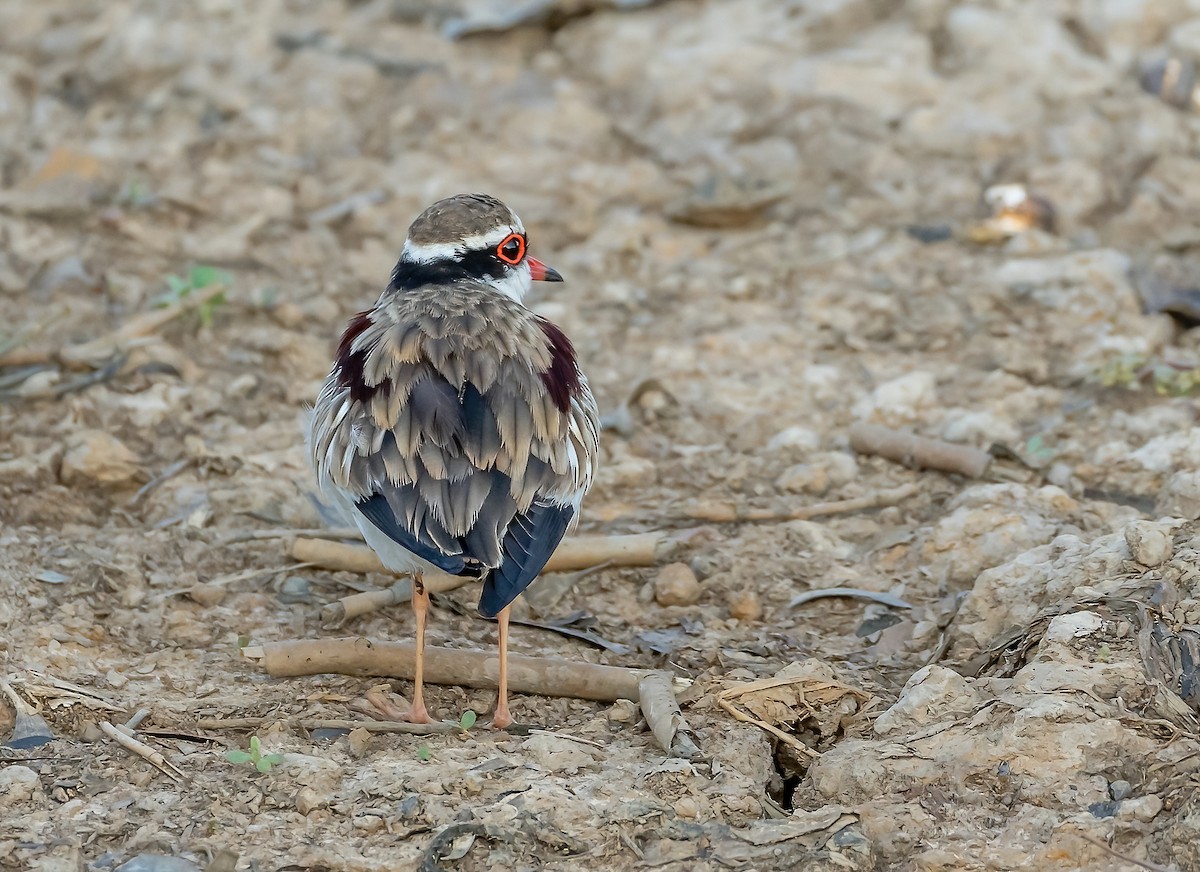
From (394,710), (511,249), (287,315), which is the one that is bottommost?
(394,710)

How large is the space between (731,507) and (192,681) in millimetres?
2182

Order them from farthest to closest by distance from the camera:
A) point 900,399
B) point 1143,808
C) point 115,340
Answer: point 115,340 → point 900,399 → point 1143,808

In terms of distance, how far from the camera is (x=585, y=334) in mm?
6848

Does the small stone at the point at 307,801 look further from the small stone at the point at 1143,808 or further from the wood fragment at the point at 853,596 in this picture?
the small stone at the point at 1143,808

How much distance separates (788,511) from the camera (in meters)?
5.55

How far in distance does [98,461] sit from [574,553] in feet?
6.49

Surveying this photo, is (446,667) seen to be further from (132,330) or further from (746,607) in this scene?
(132,330)

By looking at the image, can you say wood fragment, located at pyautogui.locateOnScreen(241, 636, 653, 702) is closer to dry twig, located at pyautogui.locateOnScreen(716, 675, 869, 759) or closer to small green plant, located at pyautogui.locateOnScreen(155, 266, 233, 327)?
dry twig, located at pyautogui.locateOnScreen(716, 675, 869, 759)

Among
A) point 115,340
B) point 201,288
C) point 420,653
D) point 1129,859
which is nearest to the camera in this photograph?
point 1129,859

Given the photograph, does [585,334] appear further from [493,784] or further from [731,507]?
[493,784]

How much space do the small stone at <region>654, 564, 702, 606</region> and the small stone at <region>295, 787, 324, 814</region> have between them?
171 cm

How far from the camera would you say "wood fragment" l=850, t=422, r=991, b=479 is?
18.4 feet

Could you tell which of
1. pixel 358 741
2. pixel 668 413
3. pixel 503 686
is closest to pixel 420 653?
pixel 503 686

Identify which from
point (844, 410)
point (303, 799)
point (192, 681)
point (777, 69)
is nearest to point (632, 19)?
point (777, 69)
